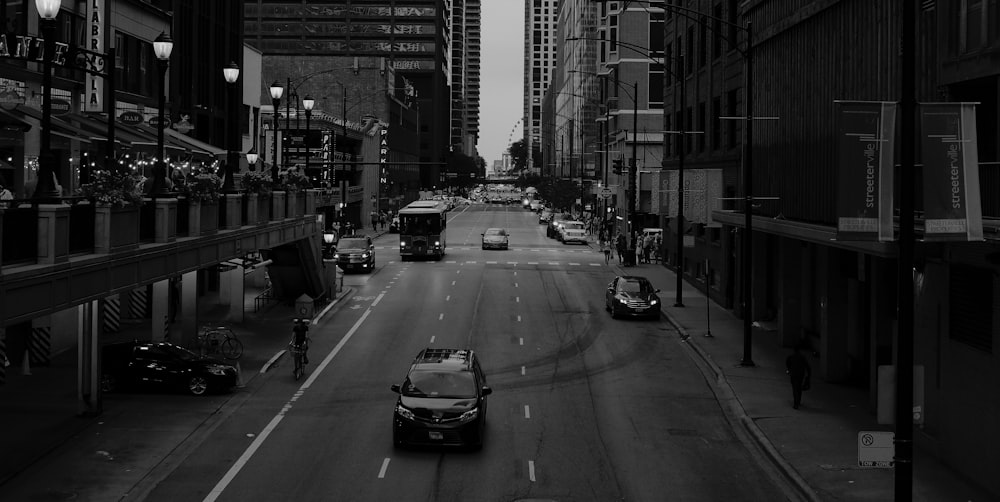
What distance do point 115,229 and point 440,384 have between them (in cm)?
675

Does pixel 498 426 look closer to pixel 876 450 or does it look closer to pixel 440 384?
pixel 440 384

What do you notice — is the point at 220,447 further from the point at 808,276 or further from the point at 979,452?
the point at 808,276

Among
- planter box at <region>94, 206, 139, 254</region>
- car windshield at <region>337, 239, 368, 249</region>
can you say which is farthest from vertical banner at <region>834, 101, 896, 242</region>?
car windshield at <region>337, 239, 368, 249</region>

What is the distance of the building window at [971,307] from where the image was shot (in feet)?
57.6

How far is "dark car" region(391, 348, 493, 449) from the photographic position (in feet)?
63.6

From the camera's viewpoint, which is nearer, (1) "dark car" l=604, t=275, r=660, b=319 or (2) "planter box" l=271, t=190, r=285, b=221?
(2) "planter box" l=271, t=190, r=285, b=221

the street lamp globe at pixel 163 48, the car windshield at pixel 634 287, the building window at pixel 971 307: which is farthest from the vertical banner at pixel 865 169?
the car windshield at pixel 634 287

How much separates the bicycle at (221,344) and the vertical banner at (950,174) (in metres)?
20.1

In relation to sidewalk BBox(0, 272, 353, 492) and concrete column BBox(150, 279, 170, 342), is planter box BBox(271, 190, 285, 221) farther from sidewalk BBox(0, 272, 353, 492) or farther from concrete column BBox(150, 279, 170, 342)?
concrete column BBox(150, 279, 170, 342)

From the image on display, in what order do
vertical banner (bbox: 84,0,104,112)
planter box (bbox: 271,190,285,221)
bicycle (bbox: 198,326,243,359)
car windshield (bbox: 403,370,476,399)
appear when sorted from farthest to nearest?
1. vertical banner (bbox: 84,0,104,112)
2. planter box (bbox: 271,190,285,221)
3. bicycle (bbox: 198,326,243,359)
4. car windshield (bbox: 403,370,476,399)

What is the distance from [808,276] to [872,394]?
867 cm

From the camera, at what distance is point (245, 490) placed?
55.6 feet

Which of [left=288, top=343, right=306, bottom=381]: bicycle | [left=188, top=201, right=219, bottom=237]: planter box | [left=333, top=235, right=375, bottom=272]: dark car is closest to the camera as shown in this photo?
[left=188, top=201, right=219, bottom=237]: planter box

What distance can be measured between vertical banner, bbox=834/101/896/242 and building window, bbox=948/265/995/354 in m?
3.15
